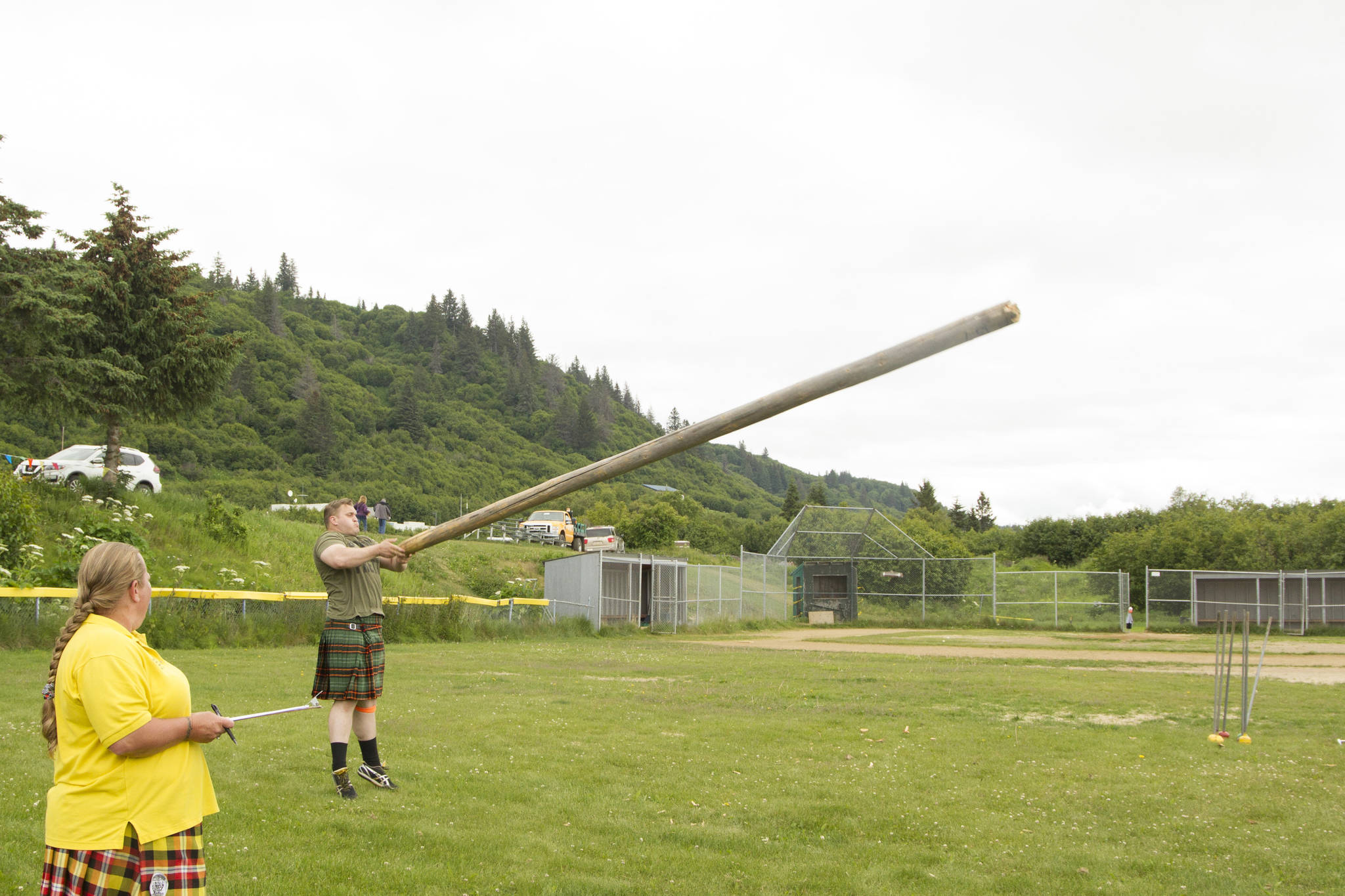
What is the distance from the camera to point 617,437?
144125 mm

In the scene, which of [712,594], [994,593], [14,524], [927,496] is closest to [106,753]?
[14,524]

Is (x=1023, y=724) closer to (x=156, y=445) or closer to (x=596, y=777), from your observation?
(x=596, y=777)

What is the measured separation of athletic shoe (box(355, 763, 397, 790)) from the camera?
19.9 feet

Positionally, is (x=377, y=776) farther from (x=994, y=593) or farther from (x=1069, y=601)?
(x=1069, y=601)

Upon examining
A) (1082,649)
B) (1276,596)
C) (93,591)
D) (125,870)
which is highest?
(93,591)

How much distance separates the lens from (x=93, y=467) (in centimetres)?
2850

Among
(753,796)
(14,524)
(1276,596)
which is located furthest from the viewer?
(1276,596)

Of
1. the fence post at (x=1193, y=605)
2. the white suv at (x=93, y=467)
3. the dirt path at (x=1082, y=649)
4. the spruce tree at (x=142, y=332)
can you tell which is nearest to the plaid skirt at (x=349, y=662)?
the dirt path at (x=1082, y=649)

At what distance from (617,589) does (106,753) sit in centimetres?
2548

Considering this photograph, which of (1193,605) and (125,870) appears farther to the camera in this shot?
(1193,605)

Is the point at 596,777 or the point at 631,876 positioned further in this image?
the point at 596,777

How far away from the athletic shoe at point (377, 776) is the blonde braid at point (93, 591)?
3324 mm

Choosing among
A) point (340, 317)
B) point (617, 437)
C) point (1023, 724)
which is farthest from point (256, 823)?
point (340, 317)

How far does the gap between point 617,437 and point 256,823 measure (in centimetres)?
13914
